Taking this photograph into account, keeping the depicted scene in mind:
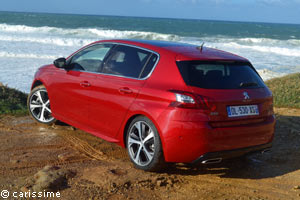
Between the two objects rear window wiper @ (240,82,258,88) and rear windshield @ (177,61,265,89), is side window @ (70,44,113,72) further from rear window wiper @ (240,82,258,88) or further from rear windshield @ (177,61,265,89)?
rear window wiper @ (240,82,258,88)

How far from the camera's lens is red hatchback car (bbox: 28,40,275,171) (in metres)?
3.93

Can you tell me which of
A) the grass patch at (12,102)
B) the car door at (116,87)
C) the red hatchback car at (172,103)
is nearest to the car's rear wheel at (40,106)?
the grass patch at (12,102)

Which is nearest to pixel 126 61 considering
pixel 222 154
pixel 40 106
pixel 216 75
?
pixel 216 75

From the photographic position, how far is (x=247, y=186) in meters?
4.18

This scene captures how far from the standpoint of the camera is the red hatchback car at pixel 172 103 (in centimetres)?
393

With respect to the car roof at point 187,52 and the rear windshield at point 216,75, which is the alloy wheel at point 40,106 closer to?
the car roof at point 187,52

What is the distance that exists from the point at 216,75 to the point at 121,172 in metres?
1.63

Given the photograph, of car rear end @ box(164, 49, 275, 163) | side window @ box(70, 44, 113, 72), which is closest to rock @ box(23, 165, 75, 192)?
car rear end @ box(164, 49, 275, 163)

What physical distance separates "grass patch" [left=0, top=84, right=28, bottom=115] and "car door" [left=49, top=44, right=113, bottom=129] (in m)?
2.12

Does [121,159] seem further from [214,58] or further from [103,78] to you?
[214,58]

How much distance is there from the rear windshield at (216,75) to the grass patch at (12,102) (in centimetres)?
460

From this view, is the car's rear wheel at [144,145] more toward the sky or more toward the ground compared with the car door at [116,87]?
more toward the ground

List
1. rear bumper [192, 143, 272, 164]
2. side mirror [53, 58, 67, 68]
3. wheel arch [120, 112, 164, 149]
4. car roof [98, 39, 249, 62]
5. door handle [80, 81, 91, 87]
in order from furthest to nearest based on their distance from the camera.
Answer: side mirror [53, 58, 67, 68]
door handle [80, 81, 91, 87]
car roof [98, 39, 249, 62]
wheel arch [120, 112, 164, 149]
rear bumper [192, 143, 272, 164]

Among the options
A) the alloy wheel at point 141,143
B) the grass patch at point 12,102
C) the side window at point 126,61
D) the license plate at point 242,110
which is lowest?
the grass patch at point 12,102
